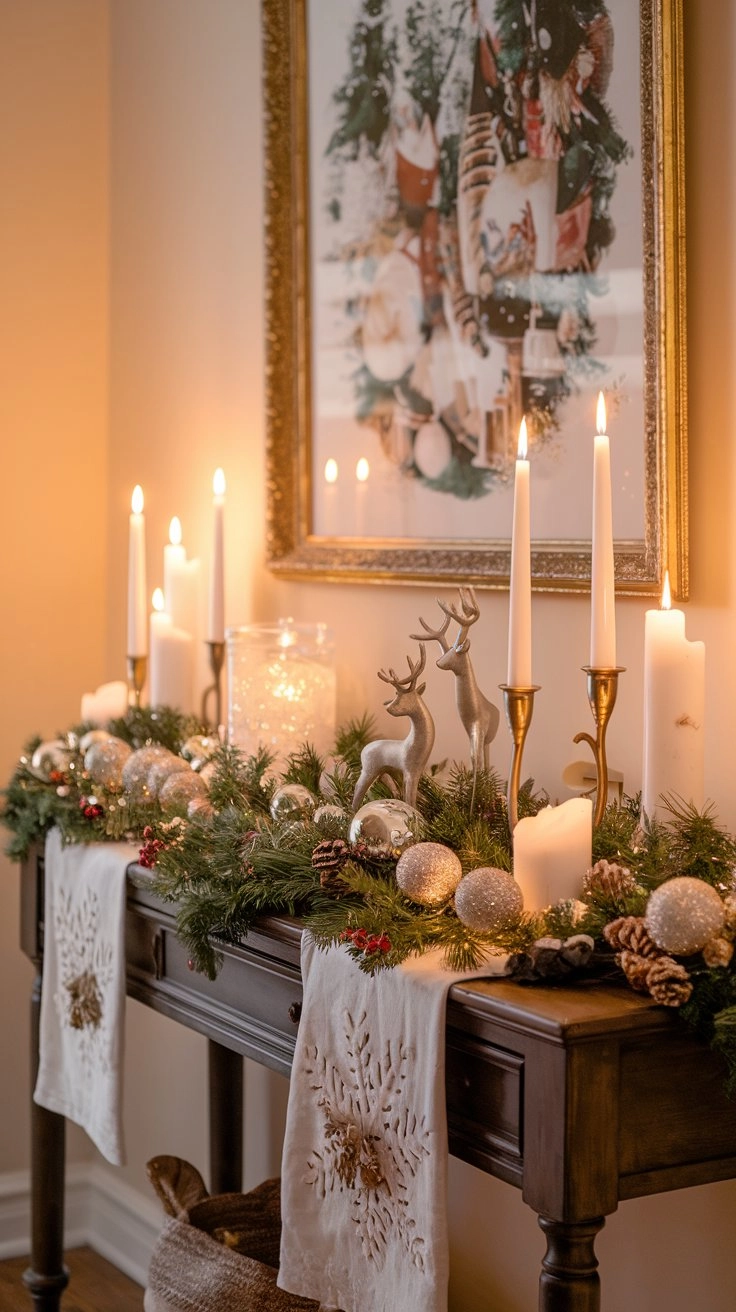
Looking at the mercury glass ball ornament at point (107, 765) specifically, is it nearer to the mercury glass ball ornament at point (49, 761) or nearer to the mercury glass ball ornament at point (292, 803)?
the mercury glass ball ornament at point (49, 761)

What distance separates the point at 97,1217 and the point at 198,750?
1.27 m

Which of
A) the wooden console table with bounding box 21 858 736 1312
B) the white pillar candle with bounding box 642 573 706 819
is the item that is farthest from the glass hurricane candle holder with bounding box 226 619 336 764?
the wooden console table with bounding box 21 858 736 1312

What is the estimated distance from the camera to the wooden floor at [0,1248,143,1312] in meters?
2.59

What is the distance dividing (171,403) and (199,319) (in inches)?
6.7

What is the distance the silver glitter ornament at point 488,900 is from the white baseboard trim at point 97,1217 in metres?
1.63

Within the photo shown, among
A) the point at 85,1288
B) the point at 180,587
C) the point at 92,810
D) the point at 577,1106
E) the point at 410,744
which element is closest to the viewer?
the point at 577,1106

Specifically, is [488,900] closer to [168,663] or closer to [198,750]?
[198,750]

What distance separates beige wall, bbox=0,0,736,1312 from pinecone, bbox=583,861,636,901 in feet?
0.85

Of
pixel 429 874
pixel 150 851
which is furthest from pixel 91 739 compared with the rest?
pixel 429 874

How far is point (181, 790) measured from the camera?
1.89m

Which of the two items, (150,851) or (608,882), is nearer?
(608,882)

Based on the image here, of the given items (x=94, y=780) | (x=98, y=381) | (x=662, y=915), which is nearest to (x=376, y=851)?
(x=662, y=915)

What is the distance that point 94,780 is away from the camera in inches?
80.9

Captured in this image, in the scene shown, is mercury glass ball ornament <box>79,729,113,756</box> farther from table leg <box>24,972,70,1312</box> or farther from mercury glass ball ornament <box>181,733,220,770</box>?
table leg <box>24,972,70,1312</box>
